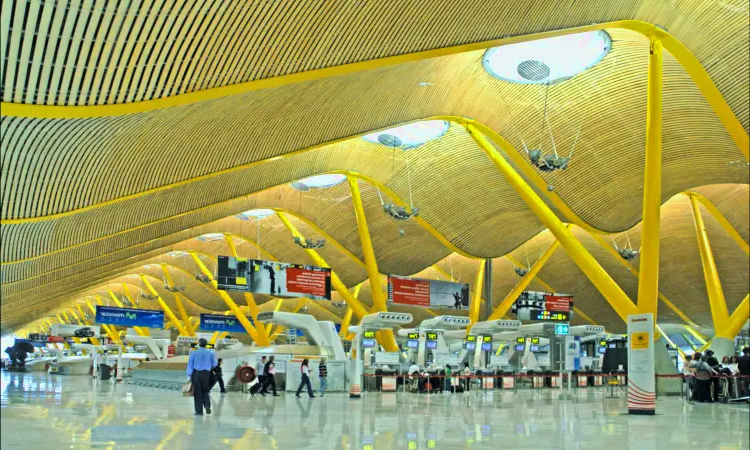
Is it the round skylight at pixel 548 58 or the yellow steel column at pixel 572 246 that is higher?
the round skylight at pixel 548 58

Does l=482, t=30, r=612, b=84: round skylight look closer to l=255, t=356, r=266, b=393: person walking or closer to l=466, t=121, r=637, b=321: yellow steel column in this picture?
l=466, t=121, r=637, b=321: yellow steel column

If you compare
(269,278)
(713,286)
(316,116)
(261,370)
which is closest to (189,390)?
(316,116)

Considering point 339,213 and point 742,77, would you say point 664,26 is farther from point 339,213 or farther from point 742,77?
point 339,213

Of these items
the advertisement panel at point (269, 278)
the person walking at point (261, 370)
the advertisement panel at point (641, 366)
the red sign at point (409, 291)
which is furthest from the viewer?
the red sign at point (409, 291)

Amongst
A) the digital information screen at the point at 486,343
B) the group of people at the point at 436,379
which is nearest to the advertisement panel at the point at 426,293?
the digital information screen at the point at 486,343

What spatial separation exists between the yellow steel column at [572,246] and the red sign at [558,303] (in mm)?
17311

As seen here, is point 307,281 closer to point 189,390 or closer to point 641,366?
point 641,366

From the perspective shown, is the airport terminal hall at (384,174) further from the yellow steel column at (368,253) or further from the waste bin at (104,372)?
the waste bin at (104,372)

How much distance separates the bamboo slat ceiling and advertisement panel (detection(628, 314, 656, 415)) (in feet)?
21.3

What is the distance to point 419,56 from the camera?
1527 centimetres

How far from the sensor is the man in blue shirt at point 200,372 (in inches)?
558

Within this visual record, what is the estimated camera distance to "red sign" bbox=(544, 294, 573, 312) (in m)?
44.3

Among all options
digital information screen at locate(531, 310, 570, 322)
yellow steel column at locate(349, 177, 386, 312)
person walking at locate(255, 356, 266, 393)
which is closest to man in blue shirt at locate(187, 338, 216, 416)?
person walking at locate(255, 356, 266, 393)

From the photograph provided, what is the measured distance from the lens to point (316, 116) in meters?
21.6
